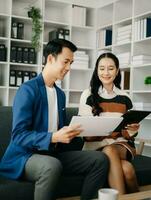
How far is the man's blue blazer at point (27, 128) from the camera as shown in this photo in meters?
1.74

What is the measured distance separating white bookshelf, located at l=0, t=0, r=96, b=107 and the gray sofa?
7.22 ft

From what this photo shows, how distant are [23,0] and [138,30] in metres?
1.76

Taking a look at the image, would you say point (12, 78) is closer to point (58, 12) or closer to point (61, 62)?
point (58, 12)

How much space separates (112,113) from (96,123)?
1.66ft

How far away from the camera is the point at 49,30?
16.3 ft

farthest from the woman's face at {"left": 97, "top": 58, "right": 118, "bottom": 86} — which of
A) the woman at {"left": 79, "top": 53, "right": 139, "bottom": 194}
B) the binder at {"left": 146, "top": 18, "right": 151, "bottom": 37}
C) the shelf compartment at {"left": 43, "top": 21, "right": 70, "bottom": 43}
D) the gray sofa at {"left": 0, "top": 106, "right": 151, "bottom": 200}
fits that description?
the shelf compartment at {"left": 43, "top": 21, "right": 70, "bottom": 43}

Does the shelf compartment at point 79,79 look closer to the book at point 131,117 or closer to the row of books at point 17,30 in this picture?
the row of books at point 17,30

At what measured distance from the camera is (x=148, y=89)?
4379mm

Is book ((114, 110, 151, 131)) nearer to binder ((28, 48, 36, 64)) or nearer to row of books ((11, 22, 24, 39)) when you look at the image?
binder ((28, 48, 36, 64))

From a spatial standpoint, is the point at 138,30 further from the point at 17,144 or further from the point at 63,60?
the point at 17,144

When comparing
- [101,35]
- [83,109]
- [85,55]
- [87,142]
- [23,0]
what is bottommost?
[87,142]

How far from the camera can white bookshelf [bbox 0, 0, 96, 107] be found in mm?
4445

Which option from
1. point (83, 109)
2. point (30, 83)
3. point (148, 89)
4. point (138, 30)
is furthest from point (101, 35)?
point (30, 83)

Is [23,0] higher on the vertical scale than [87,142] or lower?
higher
